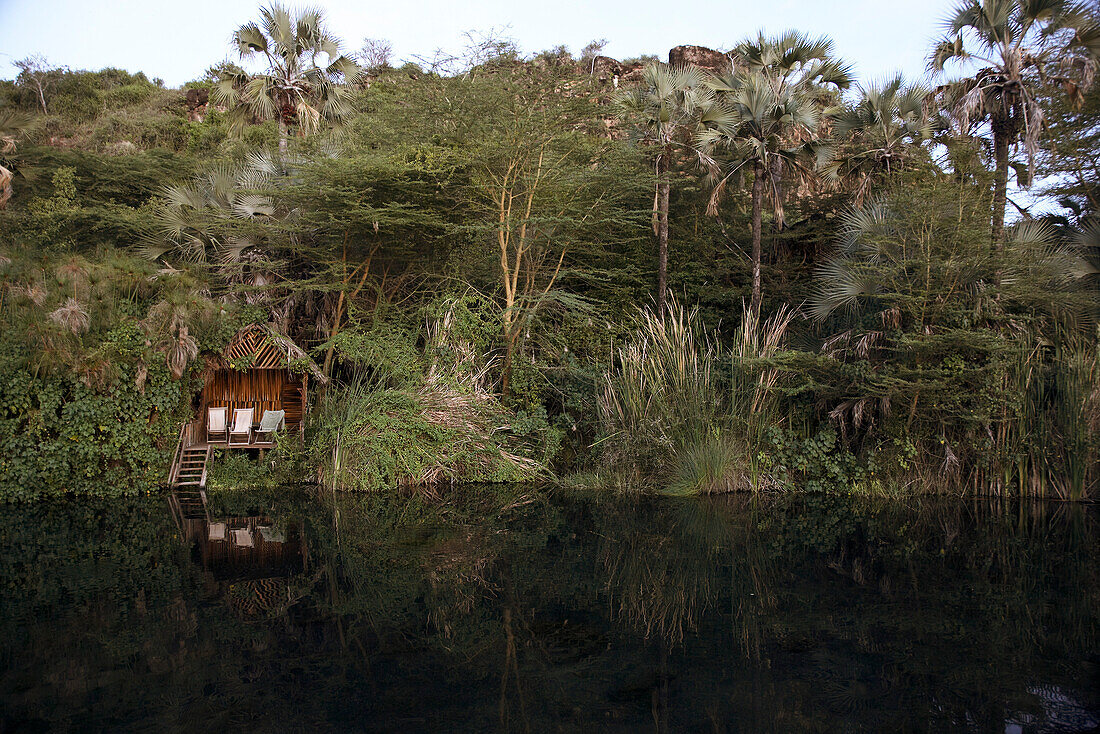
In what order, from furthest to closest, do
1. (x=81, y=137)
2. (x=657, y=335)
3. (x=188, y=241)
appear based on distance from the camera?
(x=81, y=137)
(x=188, y=241)
(x=657, y=335)

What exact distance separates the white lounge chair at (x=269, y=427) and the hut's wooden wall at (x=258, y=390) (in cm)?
155

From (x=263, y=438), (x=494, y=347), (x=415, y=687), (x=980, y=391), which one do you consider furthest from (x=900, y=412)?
(x=263, y=438)

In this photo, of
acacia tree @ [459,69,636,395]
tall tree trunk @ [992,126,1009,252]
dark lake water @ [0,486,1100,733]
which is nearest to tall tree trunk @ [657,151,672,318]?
acacia tree @ [459,69,636,395]

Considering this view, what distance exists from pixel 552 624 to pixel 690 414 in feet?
18.4

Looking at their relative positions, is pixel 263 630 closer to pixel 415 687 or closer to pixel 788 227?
pixel 415 687

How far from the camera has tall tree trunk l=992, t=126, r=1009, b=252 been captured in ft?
33.9

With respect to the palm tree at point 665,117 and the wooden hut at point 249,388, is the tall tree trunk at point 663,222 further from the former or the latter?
the wooden hut at point 249,388

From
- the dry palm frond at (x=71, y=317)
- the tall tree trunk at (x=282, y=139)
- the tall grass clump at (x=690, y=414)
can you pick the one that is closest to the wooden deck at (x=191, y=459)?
the dry palm frond at (x=71, y=317)

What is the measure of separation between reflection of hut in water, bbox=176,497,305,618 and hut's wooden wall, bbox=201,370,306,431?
5.41 metres

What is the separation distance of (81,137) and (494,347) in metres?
24.9

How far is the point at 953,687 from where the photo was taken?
155 inches

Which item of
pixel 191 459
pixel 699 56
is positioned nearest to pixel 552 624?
pixel 191 459

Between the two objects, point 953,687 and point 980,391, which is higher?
point 980,391

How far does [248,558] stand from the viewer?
6738 millimetres
